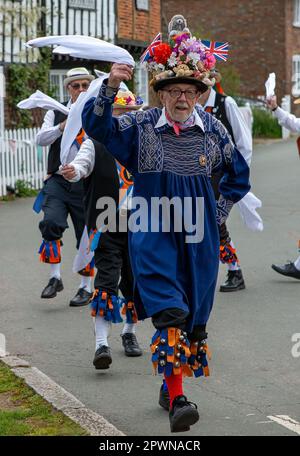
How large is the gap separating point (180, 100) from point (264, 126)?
26233mm

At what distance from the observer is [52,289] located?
899 centimetres

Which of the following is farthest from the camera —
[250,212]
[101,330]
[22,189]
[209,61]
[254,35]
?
[254,35]

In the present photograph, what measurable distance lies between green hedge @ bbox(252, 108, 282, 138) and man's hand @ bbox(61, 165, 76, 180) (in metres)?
25.1

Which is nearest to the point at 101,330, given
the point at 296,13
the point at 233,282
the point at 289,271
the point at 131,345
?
the point at 131,345

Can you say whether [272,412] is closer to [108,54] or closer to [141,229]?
[141,229]

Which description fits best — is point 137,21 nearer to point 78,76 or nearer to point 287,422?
point 78,76

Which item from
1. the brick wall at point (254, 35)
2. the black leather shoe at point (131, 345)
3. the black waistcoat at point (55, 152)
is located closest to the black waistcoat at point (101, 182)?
the black leather shoe at point (131, 345)

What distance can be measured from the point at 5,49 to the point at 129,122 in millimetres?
13997

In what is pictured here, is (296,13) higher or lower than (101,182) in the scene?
higher

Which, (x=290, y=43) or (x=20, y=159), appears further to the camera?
(x=290, y=43)

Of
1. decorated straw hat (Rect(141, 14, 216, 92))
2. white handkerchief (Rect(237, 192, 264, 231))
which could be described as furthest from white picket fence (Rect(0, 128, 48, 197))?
decorated straw hat (Rect(141, 14, 216, 92))

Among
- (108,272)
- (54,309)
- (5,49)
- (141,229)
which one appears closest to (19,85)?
(5,49)

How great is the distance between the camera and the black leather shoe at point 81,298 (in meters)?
8.85
